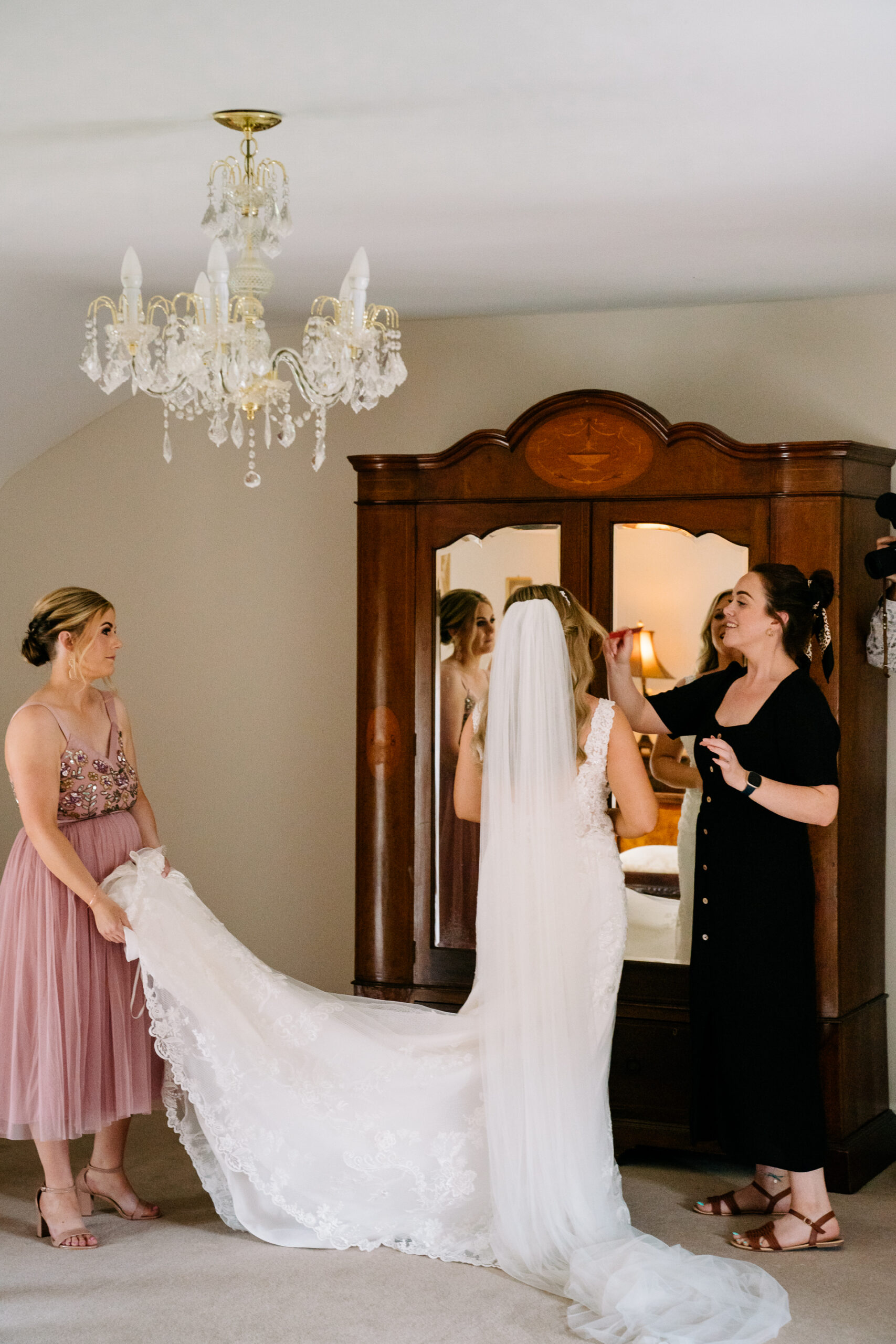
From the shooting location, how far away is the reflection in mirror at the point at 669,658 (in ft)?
11.5

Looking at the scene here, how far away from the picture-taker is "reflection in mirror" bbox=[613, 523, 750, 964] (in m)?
3.50

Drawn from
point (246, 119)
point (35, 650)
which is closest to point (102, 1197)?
point (35, 650)

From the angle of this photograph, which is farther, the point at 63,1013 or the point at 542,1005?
the point at 63,1013

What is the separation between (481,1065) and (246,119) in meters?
2.05

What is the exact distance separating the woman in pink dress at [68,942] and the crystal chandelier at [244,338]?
84 centimetres

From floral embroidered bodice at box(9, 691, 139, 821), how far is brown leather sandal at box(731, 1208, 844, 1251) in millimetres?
1840

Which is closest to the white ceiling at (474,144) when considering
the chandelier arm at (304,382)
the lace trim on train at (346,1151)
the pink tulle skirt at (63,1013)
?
the chandelier arm at (304,382)

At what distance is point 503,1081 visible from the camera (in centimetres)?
287

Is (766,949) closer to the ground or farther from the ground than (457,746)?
closer to the ground

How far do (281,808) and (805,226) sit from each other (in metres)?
2.58

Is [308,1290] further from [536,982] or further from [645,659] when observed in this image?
[645,659]

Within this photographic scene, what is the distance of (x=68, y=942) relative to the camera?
3051 mm

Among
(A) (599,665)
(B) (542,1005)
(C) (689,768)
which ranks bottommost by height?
(B) (542,1005)

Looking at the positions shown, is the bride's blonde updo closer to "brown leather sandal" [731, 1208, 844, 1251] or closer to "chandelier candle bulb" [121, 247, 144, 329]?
"chandelier candle bulb" [121, 247, 144, 329]
